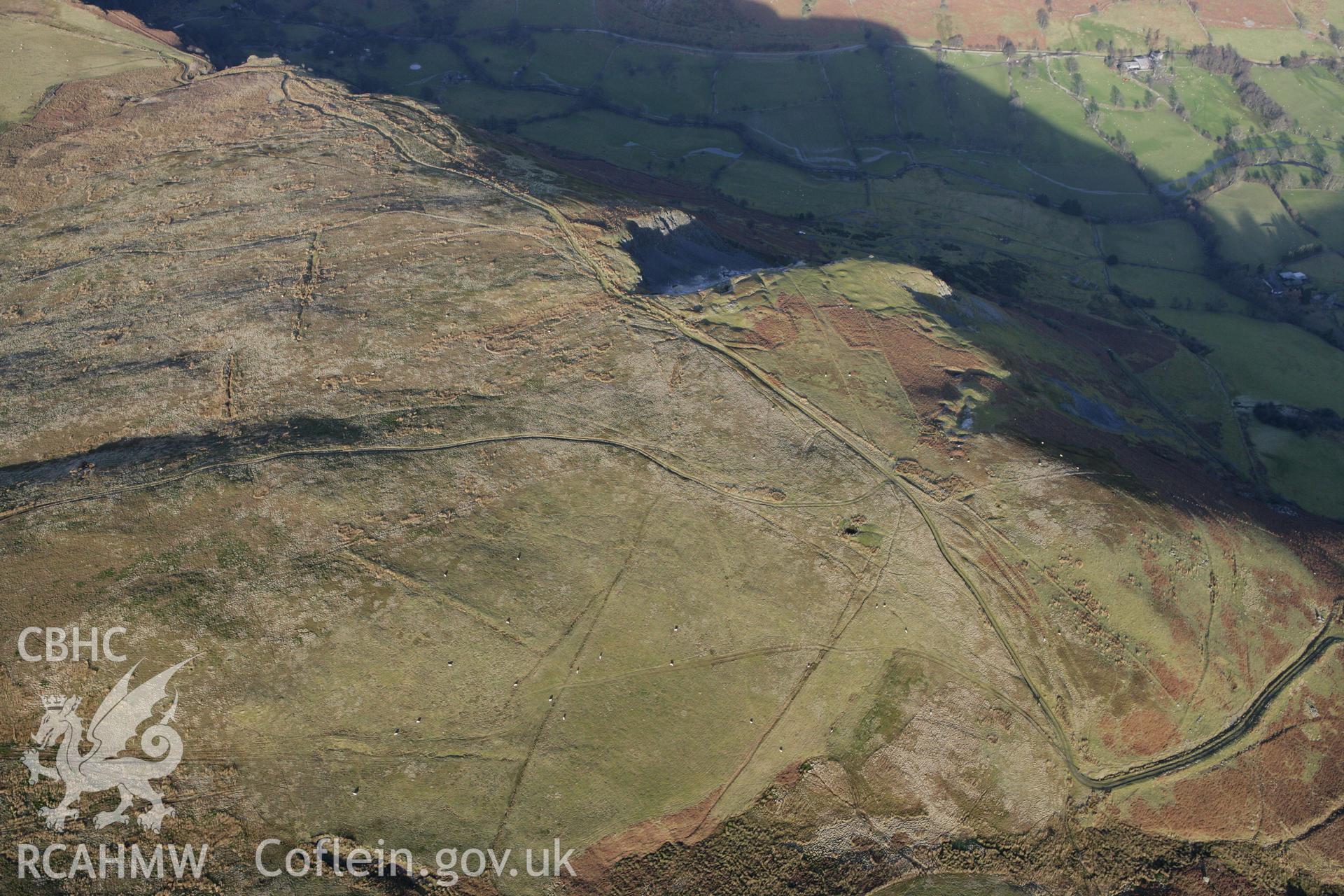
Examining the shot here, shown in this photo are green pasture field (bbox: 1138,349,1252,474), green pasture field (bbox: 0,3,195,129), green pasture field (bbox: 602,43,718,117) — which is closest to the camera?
green pasture field (bbox: 1138,349,1252,474)

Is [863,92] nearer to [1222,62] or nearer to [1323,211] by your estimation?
[1222,62]

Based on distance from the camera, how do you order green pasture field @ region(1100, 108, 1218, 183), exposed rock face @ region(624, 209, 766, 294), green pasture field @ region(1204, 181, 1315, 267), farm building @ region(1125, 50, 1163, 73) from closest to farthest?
exposed rock face @ region(624, 209, 766, 294), green pasture field @ region(1204, 181, 1315, 267), green pasture field @ region(1100, 108, 1218, 183), farm building @ region(1125, 50, 1163, 73)

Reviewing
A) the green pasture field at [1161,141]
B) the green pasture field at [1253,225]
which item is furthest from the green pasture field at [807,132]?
the green pasture field at [1253,225]

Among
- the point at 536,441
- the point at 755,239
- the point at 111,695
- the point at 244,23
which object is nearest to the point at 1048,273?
the point at 755,239

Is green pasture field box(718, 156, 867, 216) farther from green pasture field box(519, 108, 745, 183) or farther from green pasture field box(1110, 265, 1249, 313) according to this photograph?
green pasture field box(1110, 265, 1249, 313)

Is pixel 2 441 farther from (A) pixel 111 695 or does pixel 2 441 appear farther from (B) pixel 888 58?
(B) pixel 888 58

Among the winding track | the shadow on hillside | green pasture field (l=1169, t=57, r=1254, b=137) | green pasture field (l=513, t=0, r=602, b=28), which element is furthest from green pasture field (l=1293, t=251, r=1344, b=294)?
green pasture field (l=513, t=0, r=602, b=28)

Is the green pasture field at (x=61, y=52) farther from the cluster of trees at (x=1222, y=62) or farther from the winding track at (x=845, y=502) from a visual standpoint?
the cluster of trees at (x=1222, y=62)

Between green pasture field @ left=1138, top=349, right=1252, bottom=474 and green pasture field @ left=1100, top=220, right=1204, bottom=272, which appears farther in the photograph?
green pasture field @ left=1100, top=220, right=1204, bottom=272

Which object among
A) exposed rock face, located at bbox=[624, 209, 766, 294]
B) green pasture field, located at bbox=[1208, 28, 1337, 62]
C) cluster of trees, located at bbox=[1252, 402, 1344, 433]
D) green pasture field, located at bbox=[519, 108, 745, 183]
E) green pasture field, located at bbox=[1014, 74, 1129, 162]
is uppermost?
green pasture field, located at bbox=[1208, 28, 1337, 62]
